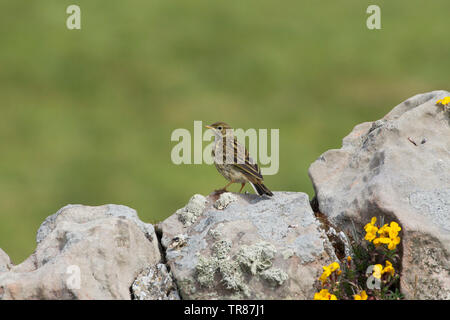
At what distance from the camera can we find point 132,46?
26.2 m

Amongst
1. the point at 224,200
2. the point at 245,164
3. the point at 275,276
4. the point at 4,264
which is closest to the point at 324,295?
the point at 275,276

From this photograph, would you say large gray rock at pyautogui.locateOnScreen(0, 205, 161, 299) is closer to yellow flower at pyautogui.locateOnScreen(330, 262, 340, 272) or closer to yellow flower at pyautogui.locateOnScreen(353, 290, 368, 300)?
yellow flower at pyautogui.locateOnScreen(330, 262, 340, 272)

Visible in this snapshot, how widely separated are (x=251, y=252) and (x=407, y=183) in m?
1.69

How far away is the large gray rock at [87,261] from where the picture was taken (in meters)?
6.11

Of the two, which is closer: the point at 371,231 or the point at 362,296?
the point at 362,296

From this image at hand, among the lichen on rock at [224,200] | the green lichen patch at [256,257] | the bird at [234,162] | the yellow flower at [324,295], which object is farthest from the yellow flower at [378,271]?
the bird at [234,162]

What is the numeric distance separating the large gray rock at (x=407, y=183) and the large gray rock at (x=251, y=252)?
0.52m

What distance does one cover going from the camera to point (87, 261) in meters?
6.32

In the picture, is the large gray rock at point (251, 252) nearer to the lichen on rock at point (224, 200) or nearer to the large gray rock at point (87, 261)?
the lichen on rock at point (224, 200)

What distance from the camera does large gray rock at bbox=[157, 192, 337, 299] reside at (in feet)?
21.0

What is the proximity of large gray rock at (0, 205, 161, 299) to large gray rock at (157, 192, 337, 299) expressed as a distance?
1.15ft

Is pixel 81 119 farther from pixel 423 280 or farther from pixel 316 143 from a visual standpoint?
pixel 423 280
